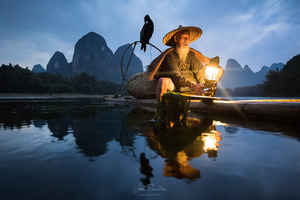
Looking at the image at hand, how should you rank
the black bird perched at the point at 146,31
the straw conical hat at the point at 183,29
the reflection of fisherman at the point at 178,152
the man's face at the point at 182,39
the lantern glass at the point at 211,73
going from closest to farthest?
the reflection of fisherman at the point at 178,152, the lantern glass at the point at 211,73, the straw conical hat at the point at 183,29, the man's face at the point at 182,39, the black bird perched at the point at 146,31

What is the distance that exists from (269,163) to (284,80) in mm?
43232

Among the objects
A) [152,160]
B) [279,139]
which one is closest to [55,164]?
[152,160]

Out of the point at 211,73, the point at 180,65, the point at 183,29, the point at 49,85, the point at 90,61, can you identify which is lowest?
the point at 211,73

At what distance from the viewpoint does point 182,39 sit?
11.7 feet

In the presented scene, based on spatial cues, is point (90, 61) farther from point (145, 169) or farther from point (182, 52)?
point (145, 169)

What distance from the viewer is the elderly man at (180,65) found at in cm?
319

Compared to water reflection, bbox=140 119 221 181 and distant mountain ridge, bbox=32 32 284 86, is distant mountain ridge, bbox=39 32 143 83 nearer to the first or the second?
distant mountain ridge, bbox=32 32 284 86

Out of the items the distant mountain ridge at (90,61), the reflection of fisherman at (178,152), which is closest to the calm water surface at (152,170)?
the reflection of fisherman at (178,152)

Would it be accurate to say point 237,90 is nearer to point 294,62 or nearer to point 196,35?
point 294,62

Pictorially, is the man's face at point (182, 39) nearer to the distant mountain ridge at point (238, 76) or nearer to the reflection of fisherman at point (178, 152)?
the reflection of fisherman at point (178, 152)

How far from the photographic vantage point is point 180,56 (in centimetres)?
355

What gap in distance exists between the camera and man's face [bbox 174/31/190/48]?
3.55 metres

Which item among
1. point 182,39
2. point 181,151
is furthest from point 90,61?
point 181,151

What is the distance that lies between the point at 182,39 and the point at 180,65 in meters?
0.61
